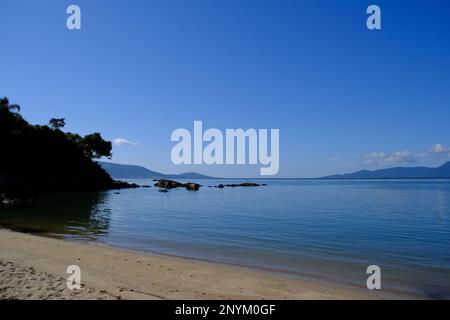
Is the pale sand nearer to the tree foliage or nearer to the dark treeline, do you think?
the dark treeline

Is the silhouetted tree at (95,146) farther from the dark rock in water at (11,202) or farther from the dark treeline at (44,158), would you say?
the dark rock in water at (11,202)

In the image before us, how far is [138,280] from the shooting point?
13.0 meters

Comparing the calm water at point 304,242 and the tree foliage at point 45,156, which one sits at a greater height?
the tree foliage at point 45,156

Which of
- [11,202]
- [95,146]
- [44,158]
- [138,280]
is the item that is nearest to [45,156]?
[44,158]

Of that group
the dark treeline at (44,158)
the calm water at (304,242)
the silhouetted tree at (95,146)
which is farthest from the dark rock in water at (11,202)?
the silhouetted tree at (95,146)

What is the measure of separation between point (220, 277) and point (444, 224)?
3019 cm

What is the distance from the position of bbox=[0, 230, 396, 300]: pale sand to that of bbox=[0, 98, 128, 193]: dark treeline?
56002 millimetres

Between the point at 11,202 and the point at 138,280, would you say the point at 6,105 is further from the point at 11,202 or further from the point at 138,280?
the point at 138,280

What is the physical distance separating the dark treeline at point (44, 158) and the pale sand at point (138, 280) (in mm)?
56002

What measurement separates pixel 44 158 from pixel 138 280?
92.2 metres

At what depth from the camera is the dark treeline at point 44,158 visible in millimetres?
78250

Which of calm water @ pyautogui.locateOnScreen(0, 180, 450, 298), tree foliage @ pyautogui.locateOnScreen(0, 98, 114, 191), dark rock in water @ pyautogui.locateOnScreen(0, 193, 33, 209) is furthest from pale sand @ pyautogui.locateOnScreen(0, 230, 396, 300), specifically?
tree foliage @ pyautogui.locateOnScreen(0, 98, 114, 191)

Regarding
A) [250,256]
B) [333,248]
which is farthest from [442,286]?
[250,256]
